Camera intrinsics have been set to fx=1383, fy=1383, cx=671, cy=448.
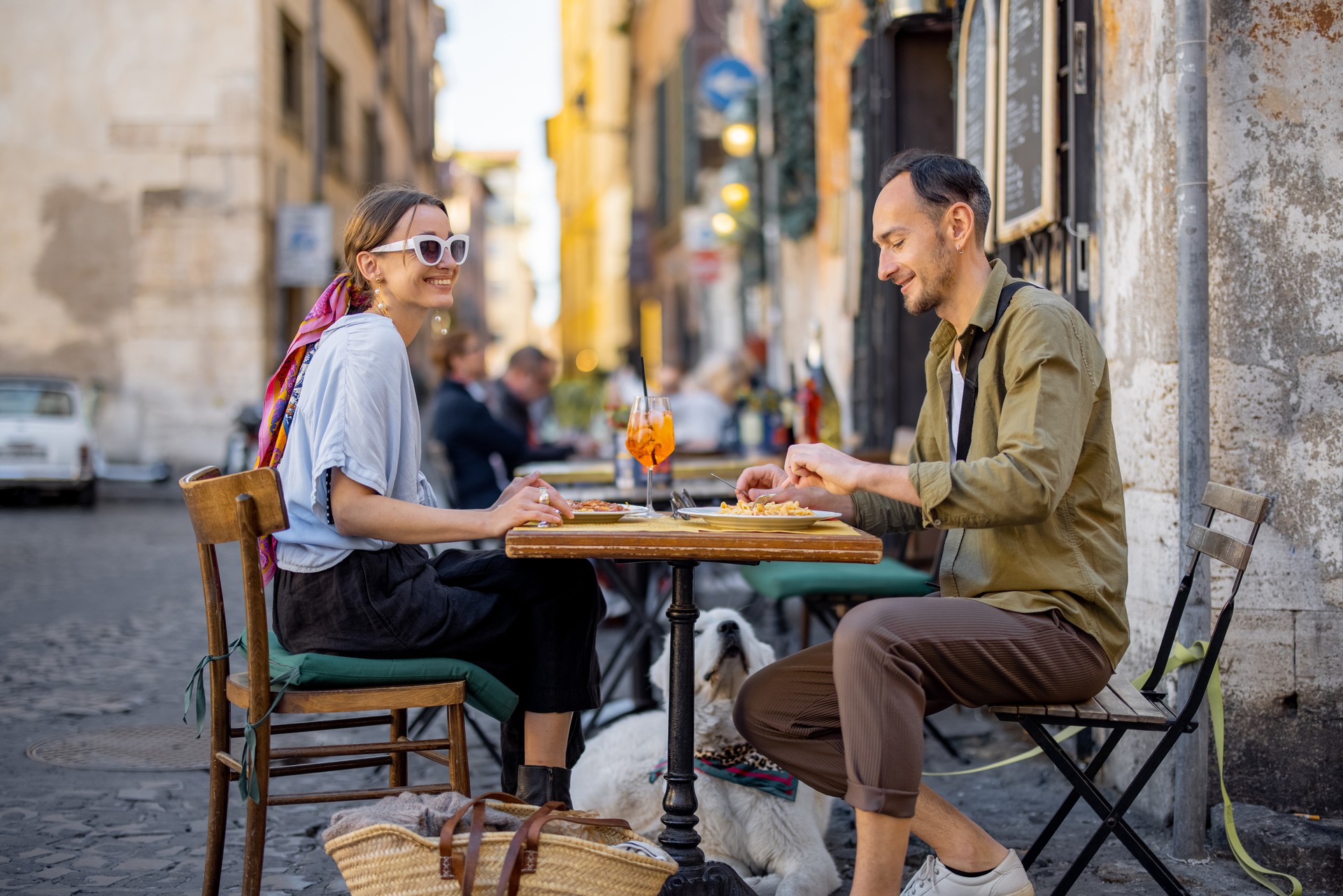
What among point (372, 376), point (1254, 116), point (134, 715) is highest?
point (1254, 116)

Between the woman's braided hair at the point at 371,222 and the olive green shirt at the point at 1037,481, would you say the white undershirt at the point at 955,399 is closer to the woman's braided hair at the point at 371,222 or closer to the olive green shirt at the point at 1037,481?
the olive green shirt at the point at 1037,481

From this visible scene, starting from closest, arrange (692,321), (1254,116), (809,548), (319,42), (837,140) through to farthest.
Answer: (809,548)
(1254,116)
(837,140)
(319,42)
(692,321)

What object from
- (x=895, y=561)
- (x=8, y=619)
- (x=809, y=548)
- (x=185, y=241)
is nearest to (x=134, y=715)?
(x=8, y=619)

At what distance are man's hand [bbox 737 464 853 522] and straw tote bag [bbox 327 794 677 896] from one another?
94 cm

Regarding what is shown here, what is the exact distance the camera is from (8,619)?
7980mm

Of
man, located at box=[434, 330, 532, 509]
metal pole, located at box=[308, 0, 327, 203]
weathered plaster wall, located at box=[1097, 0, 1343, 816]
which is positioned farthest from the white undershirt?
metal pole, located at box=[308, 0, 327, 203]

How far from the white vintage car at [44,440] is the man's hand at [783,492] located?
1357 centimetres

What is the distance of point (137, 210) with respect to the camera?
1895 cm

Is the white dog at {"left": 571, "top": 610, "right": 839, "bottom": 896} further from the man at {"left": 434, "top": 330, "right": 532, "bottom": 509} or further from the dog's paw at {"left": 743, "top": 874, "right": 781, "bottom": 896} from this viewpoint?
the man at {"left": 434, "top": 330, "right": 532, "bottom": 509}

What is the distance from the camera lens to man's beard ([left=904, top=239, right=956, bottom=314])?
3.14 metres

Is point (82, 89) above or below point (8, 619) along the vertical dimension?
→ above

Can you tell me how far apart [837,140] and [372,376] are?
850 cm

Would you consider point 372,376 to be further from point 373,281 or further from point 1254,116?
point 1254,116

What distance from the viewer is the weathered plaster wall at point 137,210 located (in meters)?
18.8
